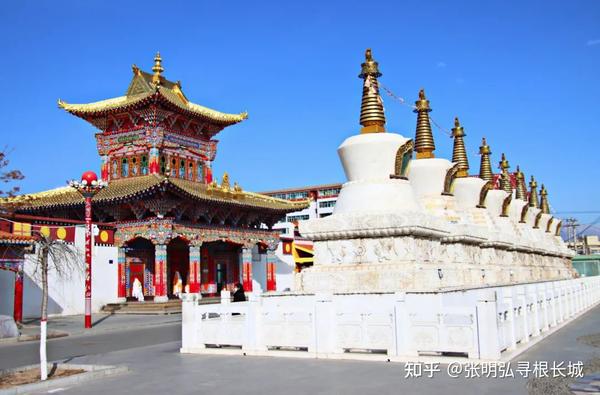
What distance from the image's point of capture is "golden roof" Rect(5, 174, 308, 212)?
31.0 metres

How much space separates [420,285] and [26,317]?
18.8 metres

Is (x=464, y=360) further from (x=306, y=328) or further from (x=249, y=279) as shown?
(x=249, y=279)

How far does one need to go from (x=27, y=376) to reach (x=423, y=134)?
52.5 ft

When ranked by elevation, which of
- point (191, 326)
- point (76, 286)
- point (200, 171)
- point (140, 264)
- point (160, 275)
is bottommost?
point (191, 326)

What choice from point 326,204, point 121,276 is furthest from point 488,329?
point 326,204

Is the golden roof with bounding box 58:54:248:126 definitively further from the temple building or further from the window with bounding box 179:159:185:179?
the window with bounding box 179:159:185:179

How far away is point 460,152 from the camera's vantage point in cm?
2606

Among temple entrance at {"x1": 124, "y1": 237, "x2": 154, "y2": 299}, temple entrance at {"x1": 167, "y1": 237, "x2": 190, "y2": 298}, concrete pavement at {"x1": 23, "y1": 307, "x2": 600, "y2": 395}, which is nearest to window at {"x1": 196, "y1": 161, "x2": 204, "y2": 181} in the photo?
temple entrance at {"x1": 167, "y1": 237, "x2": 190, "y2": 298}

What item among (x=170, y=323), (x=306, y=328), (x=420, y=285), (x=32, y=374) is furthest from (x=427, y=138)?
(x=32, y=374)

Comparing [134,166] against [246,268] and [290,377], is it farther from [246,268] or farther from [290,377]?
[290,377]

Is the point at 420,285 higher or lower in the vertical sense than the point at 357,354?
higher

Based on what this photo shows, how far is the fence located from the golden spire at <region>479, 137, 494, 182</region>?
1623 centimetres

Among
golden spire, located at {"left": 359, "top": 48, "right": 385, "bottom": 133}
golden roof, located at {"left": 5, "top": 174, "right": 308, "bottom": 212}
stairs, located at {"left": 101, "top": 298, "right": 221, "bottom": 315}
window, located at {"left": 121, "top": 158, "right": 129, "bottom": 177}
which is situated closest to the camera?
golden spire, located at {"left": 359, "top": 48, "right": 385, "bottom": 133}

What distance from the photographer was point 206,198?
A: 33.3m
